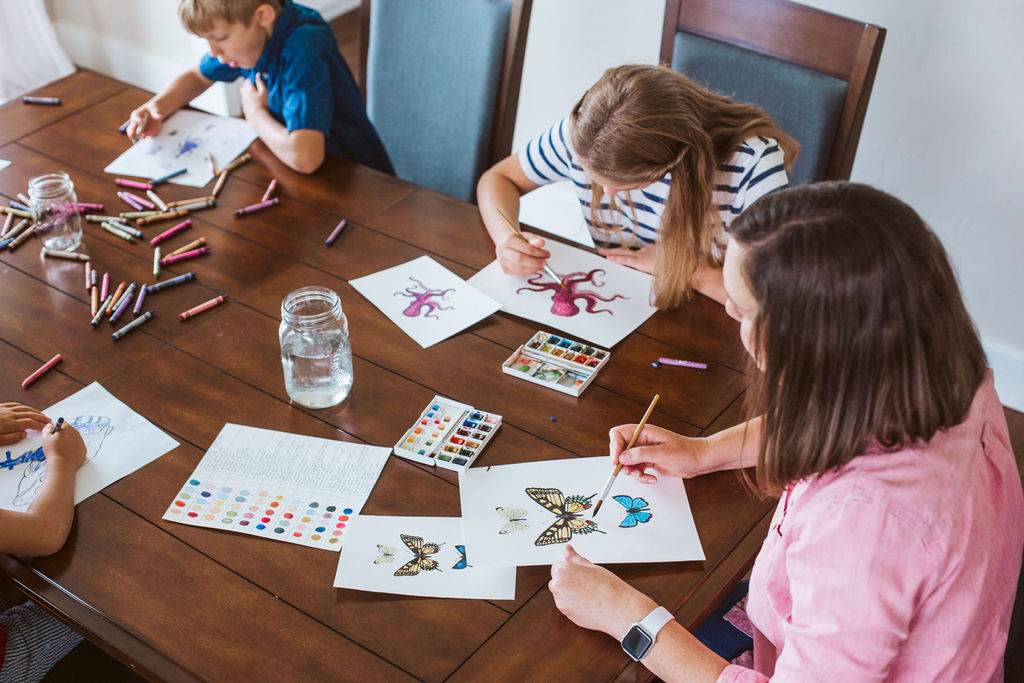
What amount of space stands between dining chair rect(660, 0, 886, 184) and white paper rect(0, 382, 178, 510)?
48.2 inches

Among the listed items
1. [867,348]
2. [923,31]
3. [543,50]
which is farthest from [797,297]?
[543,50]

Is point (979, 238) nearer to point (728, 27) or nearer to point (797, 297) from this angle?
point (728, 27)

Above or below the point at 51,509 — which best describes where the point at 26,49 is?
below

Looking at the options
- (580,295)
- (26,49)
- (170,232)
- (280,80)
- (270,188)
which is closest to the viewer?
(580,295)

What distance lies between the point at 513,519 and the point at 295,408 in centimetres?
37

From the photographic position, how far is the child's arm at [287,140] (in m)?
1.85

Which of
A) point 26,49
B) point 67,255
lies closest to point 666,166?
point 67,255

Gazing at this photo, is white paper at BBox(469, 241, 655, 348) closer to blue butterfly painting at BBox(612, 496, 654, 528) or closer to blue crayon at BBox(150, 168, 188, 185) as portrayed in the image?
blue butterfly painting at BBox(612, 496, 654, 528)

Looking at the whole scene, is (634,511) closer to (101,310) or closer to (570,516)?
(570,516)

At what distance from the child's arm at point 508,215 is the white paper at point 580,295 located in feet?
0.09

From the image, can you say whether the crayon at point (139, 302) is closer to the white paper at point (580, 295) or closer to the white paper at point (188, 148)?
the white paper at point (188, 148)

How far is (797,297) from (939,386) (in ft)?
0.50

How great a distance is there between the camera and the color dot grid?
3.75ft

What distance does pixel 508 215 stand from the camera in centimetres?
172
